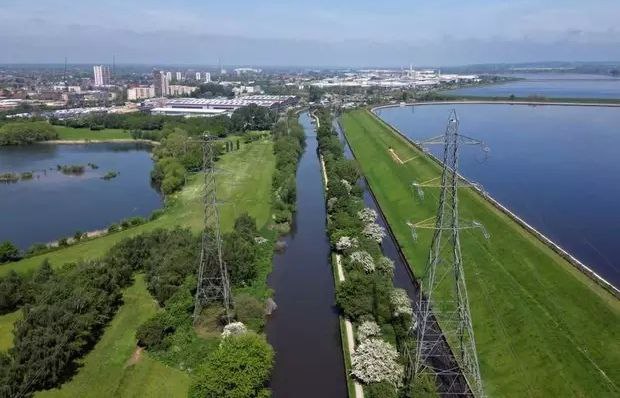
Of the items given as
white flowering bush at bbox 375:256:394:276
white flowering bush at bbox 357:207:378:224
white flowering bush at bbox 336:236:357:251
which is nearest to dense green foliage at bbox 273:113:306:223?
white flowering bush at bbox 357:207:378:224

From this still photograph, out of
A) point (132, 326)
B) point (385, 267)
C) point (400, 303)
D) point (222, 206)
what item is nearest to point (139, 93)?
point (222, 206)

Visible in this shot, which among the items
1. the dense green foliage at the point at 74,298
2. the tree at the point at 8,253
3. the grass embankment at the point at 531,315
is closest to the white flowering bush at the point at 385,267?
the grass embankment at the point at 531,315

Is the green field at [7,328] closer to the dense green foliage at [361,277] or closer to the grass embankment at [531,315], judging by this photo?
the dense green foliage at [361,277]

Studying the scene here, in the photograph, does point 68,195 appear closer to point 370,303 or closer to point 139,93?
point 370,303

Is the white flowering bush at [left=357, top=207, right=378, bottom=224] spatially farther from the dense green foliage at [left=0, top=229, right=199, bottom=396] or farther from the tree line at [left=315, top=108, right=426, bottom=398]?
the dense green foliage at [left=0, top=229, right=199, bottom=396]

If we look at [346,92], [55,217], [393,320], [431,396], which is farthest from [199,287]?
[346,92]
